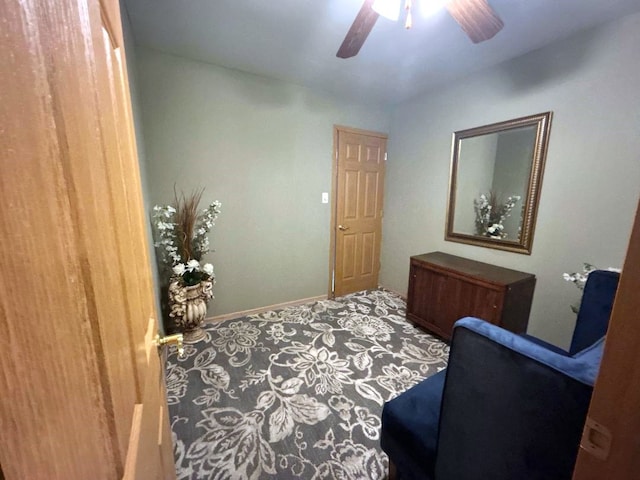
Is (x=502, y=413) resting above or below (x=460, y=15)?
below

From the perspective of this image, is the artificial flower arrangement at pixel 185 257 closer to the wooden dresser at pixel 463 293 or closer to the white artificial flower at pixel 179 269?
the white artificial flower at pixel 179 269

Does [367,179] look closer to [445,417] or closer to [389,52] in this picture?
[389,52]

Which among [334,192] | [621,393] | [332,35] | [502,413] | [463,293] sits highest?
[332,35]

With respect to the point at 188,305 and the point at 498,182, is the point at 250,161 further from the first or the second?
the point at 498,182

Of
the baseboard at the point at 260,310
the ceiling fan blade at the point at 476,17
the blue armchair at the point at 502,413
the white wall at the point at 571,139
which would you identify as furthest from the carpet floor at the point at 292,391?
the ceiling fan blade at the point at 476,17

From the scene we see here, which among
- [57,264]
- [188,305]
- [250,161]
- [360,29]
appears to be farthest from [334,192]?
[57,264]

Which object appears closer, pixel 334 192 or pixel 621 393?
pixel 621 393

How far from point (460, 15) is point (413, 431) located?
202 cm

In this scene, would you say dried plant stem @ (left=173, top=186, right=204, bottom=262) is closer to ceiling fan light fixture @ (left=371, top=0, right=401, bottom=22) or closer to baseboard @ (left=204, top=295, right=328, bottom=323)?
baseboard @ (left=204, top=295, right=328, bottom=323)

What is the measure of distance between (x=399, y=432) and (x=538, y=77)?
2735mm

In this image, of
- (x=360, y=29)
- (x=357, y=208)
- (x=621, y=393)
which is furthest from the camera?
(x=357, y=208)

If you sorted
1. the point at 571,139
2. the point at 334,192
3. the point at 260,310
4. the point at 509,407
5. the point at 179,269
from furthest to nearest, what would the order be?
the point at 334,192 → the point at 260,310 → the point at 179,269 → the point at 571,139 → the point at 509,407

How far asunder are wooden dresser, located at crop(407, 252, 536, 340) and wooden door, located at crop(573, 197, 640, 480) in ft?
5.67

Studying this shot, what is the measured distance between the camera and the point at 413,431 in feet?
3.46
